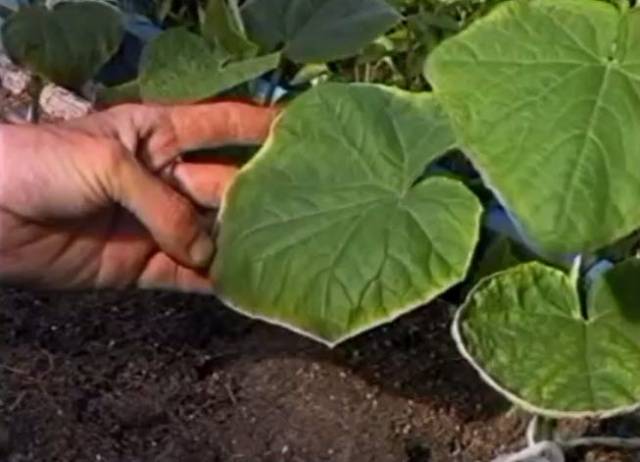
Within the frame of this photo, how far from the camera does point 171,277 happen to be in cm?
147

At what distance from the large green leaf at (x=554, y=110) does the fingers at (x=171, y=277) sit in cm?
37

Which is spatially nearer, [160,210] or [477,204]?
[477,204]

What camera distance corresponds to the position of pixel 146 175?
1367 mm

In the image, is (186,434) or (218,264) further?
(186,434)

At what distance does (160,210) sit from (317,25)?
0.24 metres

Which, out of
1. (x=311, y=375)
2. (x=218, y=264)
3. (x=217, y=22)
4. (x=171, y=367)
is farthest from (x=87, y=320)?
(x=218, y=264)

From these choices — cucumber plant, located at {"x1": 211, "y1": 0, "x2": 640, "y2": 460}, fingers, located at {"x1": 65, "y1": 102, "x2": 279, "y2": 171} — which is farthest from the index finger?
cucumber plant, located at {"x1": 211, "y1": 0, "x2": 640, "y2": 460}

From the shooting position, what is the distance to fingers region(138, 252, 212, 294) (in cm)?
145

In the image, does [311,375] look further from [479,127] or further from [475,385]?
[479,127]

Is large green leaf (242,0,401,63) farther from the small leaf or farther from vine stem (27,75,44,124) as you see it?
vine stem (27,75,44,124)

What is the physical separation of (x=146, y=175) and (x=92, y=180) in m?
0.04

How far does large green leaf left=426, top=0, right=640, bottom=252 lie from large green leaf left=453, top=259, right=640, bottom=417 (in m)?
0.13

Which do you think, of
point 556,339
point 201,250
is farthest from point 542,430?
point 201,250

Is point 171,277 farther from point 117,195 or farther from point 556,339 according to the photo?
point 556,339
